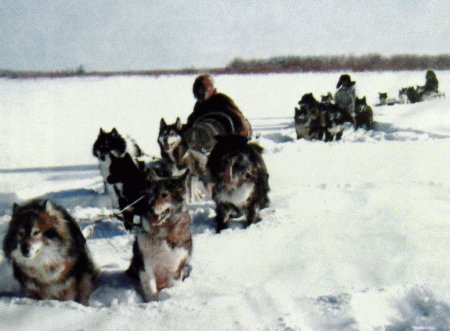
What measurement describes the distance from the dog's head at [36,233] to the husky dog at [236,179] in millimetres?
1950

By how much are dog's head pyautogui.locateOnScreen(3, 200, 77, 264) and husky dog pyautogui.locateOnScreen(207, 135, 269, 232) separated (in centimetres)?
195

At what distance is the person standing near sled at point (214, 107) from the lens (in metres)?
6.69

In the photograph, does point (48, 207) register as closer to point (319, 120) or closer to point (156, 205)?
point (156, 205)

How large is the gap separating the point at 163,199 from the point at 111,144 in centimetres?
255

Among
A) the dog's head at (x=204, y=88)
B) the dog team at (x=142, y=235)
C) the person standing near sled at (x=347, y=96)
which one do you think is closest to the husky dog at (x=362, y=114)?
the person standing near sled at (x=347, y=96)

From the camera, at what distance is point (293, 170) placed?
8484 millimetres

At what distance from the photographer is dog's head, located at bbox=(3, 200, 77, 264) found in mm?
3176

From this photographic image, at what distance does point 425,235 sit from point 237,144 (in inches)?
72.9

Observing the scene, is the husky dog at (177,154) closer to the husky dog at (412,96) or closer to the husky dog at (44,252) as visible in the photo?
the husky dog at (44,252)

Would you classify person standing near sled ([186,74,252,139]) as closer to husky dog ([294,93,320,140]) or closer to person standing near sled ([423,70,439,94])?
husky dog ([294,93,320,140])

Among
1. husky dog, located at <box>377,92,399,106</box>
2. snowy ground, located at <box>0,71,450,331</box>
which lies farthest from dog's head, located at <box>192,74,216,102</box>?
husky dog, located at <box>377,92,399,106</box>

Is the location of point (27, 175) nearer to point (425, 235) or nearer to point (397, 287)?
point (425, 235)

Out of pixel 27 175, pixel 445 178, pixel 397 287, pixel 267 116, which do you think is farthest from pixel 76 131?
pixel 397 287

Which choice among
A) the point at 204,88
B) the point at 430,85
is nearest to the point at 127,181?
the point at 204,88
